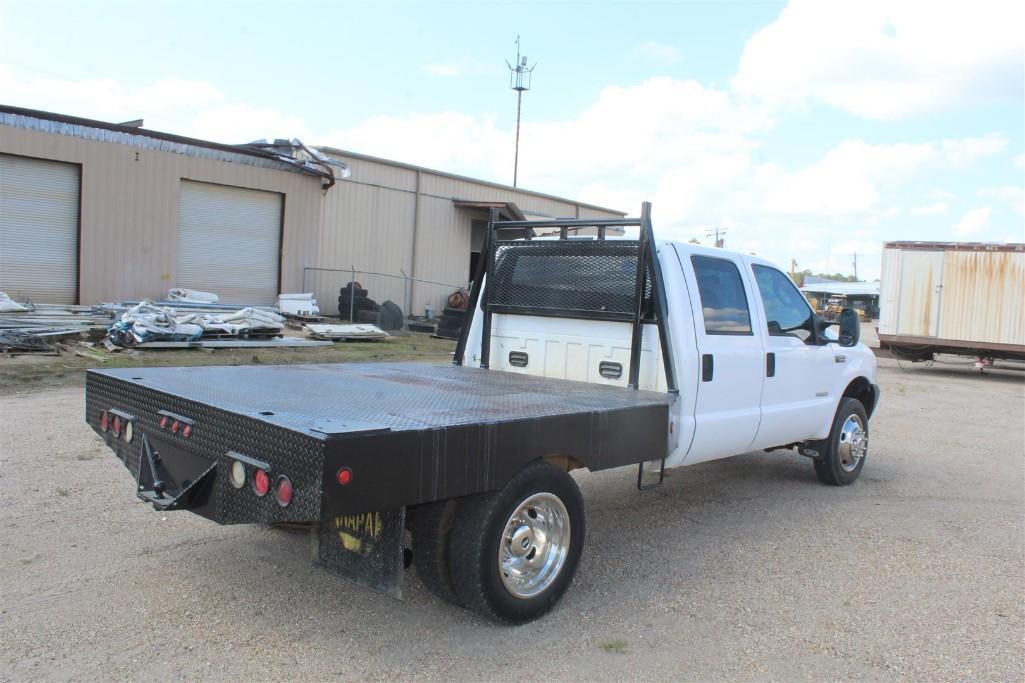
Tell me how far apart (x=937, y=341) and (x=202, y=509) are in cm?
1991

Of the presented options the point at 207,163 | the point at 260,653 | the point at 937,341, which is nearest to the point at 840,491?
the point at 260,653

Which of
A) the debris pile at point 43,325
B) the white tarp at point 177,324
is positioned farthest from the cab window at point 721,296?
the debris pile at point 43,325

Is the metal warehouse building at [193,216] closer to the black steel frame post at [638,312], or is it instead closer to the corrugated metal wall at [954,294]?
the corrugated metal wall at [954,294]

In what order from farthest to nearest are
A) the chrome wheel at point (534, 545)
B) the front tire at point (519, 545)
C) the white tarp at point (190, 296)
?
the white tarp at point (190, 296)
the chrome wheel at point (534, 545)
the front tire at point (519, 545)

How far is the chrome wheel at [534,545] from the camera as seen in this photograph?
13.6 ft

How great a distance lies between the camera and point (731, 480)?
7.81 m

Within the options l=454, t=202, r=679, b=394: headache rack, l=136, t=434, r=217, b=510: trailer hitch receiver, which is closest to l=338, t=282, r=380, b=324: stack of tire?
l=454, t=202, r=679, b=394: headache rack

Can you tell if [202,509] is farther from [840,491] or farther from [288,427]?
[840,491]

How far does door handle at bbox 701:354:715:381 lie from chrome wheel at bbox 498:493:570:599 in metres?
1.66

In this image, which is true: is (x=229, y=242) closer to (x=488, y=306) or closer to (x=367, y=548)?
(x=488, y=306)

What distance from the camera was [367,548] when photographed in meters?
3.74

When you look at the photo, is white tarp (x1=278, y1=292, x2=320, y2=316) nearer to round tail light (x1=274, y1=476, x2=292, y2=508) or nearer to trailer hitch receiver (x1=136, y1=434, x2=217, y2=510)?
trailer hitch receiver (x1=136, y1=434, x2=217, y2=510)

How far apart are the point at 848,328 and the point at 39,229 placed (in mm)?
15660

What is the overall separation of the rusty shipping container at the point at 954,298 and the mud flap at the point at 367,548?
1943 centimetres
